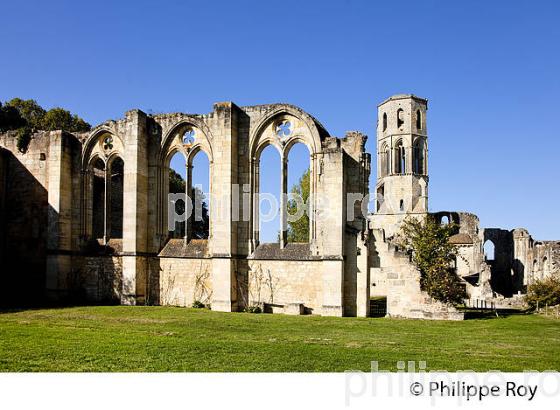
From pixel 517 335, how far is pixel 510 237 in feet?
89.9

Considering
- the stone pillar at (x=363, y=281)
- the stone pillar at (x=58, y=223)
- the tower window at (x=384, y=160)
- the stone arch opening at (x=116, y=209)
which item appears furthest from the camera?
the tower window at (x=384, y=160)

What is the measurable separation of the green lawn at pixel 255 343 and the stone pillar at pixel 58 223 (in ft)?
15.0

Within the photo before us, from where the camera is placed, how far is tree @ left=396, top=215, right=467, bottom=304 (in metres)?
17.7

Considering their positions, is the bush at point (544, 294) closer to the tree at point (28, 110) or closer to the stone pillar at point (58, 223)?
the stone pillar at point (58, 223)

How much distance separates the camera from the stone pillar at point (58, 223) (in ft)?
65.1

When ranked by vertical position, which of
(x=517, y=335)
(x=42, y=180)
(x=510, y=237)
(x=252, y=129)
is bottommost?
(x=517, y=335)

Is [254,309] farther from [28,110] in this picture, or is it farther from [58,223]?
[28,110]

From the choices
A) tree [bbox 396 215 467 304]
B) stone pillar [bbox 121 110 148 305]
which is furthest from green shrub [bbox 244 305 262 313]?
tree [bbox 396 215 467 304]

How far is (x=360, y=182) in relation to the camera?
17344 millimetres

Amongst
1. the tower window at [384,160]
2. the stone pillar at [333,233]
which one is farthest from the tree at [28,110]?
the tower window at [384,160]

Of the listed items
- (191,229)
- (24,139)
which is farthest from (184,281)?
(24,139)

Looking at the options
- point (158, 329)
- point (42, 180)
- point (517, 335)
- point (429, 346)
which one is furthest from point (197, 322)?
point (42, 180)

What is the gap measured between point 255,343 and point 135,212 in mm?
9923

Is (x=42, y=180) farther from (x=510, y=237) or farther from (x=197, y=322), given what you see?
(x=510, y=237)
